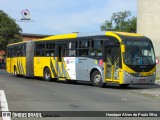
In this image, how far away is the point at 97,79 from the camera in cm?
2258

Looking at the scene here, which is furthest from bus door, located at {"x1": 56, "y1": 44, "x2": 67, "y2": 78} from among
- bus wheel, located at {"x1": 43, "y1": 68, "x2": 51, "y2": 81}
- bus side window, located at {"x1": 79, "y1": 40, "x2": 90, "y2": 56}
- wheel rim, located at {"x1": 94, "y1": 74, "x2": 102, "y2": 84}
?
wheel rim, located at {"x1": 94, "y1": 74, "x2": 102, "y2": 84}

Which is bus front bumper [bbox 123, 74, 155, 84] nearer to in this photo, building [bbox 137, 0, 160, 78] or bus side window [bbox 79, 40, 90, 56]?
bus side window [bbox 79, 40, 90, 56]

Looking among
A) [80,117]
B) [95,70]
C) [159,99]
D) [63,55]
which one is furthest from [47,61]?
[80,117]

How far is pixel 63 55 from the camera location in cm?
2622

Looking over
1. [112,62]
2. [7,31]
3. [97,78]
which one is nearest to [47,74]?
[97,78]

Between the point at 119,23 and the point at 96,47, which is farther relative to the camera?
the point at 119,23

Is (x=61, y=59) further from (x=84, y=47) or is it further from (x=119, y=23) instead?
(x=119, y=23)

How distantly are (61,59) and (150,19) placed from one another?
66.1ft

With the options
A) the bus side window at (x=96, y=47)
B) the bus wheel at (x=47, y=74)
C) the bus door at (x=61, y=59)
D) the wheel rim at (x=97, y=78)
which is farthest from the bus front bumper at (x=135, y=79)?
the bus wheel at (x=47, y=74)

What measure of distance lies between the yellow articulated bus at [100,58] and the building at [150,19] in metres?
17.9

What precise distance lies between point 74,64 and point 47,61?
3.97 meters

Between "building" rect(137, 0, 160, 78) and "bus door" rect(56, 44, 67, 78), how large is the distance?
1836 cm

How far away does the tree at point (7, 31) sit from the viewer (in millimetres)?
75562

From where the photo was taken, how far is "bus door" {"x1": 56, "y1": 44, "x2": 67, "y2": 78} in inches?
1025
